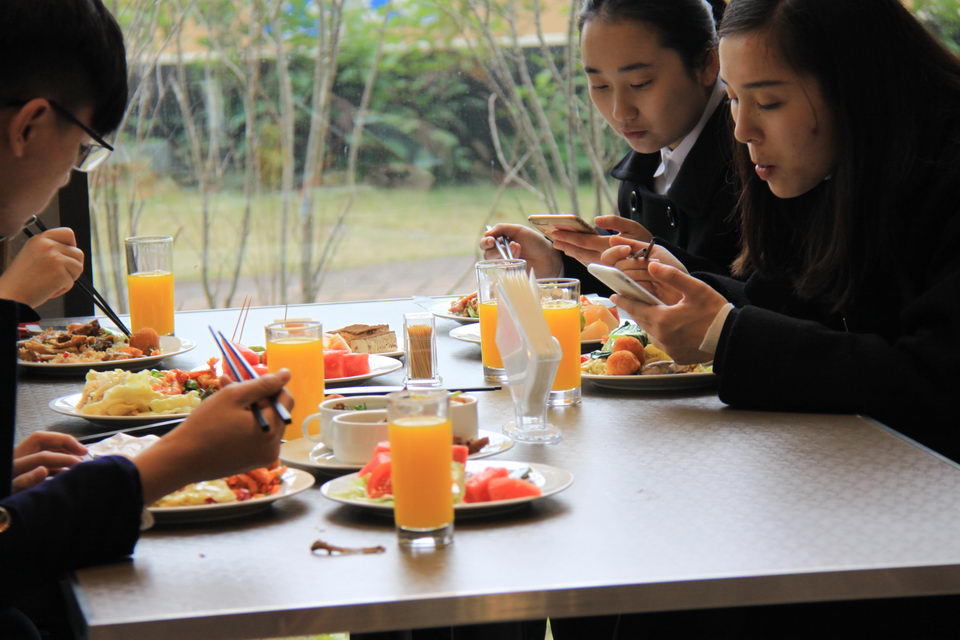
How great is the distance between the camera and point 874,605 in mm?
1457

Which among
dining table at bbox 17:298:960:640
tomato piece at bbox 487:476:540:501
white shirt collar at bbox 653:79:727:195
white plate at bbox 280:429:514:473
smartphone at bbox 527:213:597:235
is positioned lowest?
dining table at bbox 17:298:960:640

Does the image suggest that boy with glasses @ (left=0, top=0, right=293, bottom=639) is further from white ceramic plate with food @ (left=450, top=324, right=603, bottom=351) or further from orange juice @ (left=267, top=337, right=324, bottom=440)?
white ceramic plate with food @ (left=450, top=324, right=603, bottom=351)

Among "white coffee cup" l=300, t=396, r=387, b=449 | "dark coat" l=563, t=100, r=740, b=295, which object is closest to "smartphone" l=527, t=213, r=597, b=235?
"dark coat" l=563, t=100, r=740, b=295

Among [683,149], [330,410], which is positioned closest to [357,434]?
[330,410]

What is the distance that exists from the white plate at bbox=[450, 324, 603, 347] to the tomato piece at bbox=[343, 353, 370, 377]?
11.9 inches

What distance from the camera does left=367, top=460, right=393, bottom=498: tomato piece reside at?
121 centimetres

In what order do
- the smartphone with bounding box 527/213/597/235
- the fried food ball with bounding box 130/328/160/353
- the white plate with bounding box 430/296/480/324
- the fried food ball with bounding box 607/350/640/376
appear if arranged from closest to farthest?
the fried food ball with bounding box 607/350/640/376, the fried food ball with bounding box 130/328/160/353, the smartphone with bounding box 527/213/597/235, the white plate with bounding box 430/296/480/324

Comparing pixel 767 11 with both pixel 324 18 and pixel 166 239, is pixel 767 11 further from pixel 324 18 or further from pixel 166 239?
pixel 324 18

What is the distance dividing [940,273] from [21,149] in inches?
47.3

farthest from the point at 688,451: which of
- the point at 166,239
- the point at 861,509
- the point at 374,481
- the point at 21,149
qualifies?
the point at 166,239

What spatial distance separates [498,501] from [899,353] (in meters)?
0.69

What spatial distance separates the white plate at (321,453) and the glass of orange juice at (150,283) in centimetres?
89

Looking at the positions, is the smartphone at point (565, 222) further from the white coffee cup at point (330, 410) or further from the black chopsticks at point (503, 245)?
the white coffee cup at point (330, 410)

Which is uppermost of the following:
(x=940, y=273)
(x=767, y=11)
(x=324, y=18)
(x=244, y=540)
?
(x=324, y=18)
